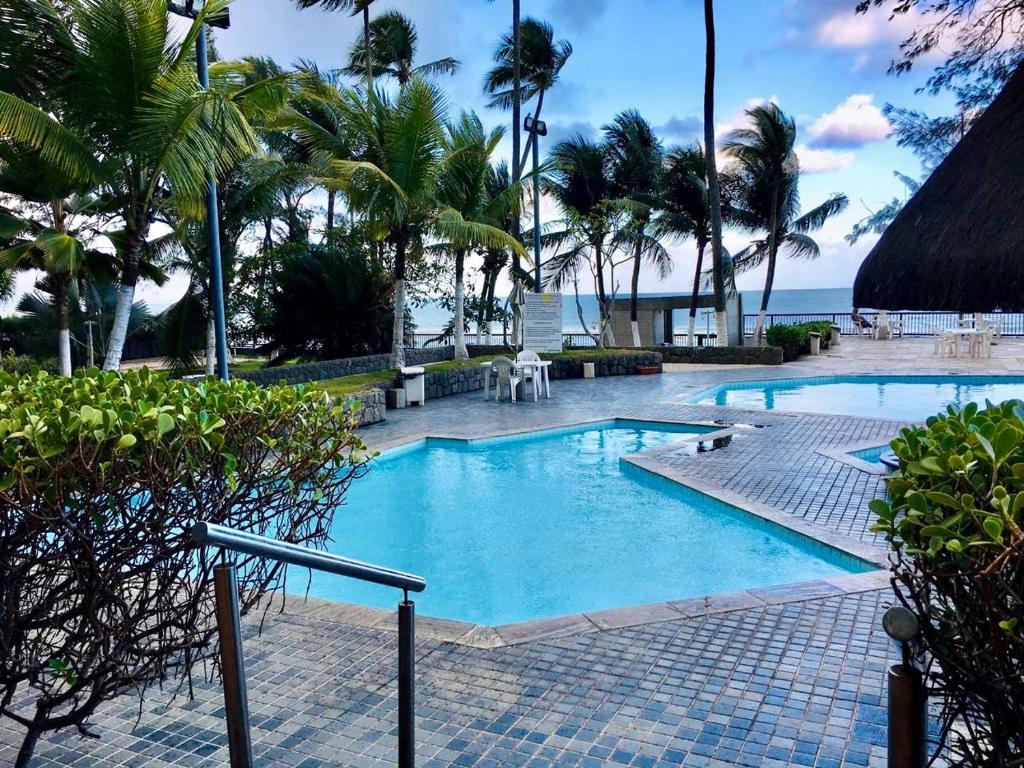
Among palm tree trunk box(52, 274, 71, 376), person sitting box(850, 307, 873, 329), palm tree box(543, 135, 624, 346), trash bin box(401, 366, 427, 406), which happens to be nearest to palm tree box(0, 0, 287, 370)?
palm tree trunk box(52, 274, 71, 376)

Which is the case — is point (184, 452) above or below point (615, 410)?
above

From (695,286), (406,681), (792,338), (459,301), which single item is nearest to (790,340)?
(792,338)

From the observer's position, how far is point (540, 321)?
16922 mm

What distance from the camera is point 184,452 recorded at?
8.70 feet

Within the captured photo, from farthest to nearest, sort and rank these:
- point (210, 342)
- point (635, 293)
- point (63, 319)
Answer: point (635, 293), point (210, 342), point (63, 319)

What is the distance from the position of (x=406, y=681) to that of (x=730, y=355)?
18423mm

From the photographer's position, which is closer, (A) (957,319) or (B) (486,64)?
(B) (486,64)

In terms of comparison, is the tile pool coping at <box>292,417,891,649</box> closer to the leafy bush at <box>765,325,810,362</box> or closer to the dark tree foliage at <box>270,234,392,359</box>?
the dark tree foliage at <box>270,234,392,359</box>

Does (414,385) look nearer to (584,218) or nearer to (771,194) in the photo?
(584,218)

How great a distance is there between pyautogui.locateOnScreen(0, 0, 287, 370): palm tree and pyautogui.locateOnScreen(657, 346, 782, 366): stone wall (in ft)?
45.6

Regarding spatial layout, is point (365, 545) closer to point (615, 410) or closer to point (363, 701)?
point (363, 701)

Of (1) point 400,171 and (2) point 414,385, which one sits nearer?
(2) point 414,385

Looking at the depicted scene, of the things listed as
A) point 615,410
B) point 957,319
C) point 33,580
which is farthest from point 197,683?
point 957,319

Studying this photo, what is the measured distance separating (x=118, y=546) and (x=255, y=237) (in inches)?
802
